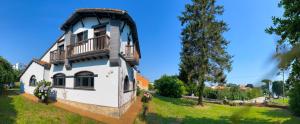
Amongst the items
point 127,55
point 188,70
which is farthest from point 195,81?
point 127,55

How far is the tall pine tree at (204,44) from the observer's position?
2258cm

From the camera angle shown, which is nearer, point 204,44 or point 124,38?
point 124,38

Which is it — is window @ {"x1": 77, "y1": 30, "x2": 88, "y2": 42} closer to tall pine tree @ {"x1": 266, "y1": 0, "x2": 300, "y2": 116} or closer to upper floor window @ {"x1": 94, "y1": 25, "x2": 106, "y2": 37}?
upper floor window @ {"x1": 94, "y1": 25, "x2": 106, "y2": 37}

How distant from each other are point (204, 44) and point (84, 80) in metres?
14.5

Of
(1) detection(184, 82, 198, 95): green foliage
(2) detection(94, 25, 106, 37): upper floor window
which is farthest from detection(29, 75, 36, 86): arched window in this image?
(1) detection(184, 82, 198, 95): green foliage

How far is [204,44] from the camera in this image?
22.7 m

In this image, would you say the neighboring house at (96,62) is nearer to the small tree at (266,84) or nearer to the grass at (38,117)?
the grass at (38,117)

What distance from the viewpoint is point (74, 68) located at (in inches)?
635

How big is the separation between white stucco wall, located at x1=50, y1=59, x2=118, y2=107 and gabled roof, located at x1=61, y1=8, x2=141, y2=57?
3.44m

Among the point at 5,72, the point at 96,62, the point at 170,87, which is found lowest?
the point at 170,87

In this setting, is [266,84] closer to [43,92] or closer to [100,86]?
[100,86]

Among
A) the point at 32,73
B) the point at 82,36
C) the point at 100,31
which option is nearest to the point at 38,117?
the point at 100,31

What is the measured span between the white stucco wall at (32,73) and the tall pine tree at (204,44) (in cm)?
1648

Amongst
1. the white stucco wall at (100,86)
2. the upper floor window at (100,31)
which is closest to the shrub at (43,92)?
the white stucco wall at (100,86)
